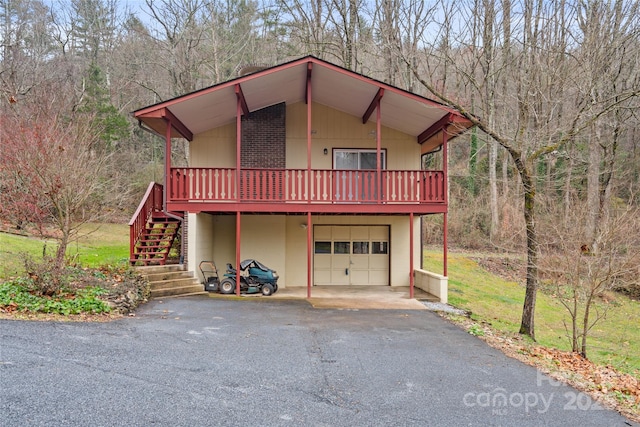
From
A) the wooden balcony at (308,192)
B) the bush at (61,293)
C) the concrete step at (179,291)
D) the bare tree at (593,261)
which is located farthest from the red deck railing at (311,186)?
the bare tree at (593,261)

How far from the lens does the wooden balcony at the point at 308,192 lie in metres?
11.2

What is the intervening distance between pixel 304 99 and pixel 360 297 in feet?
20.5

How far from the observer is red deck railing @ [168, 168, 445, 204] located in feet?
36.9

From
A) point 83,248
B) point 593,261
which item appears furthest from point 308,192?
point 83,248

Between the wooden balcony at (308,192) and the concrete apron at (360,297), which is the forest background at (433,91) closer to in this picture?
the wooden balcony at (308,192)

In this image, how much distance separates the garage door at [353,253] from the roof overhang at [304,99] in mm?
3448

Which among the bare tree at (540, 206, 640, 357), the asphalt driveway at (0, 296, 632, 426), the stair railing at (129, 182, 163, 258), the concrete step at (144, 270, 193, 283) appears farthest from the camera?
the stair railing at (129, 182, 163, 258)

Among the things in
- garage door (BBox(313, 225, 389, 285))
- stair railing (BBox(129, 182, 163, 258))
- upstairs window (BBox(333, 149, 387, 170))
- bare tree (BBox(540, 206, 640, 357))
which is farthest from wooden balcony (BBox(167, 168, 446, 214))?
bare tree (BBox(540, 206, 640, 357))

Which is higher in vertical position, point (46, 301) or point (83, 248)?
point (83, 248)

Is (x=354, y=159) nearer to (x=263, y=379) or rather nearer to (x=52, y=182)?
(x=52, y=182)

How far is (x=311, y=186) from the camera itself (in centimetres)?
1159

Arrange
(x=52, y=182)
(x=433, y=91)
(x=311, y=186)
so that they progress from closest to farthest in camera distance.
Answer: (x=52, y=182)
(x=433, y=91)
(x=311, y=186)

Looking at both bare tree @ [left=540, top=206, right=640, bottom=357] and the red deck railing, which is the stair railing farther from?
bare tree @ [left=540, top=206, right=640, bottom=357]

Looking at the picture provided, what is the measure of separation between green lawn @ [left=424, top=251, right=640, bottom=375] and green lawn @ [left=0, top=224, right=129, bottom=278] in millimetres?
10594
